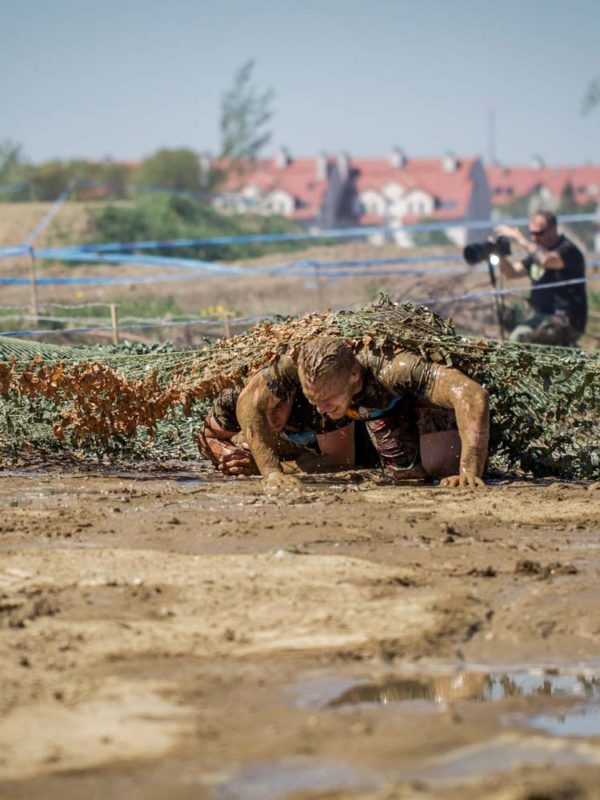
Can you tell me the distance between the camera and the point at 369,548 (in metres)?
6.53

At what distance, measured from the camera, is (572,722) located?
4.38 meters

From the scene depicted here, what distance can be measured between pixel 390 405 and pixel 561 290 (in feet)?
23.6

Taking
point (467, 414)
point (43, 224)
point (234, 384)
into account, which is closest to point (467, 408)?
point (467, 414)

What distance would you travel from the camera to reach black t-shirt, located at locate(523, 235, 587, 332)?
594 inches

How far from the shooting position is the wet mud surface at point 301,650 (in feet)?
12.9

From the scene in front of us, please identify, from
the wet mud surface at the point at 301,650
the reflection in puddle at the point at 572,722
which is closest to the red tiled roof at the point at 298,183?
the wet mud surface at the point at 301,650

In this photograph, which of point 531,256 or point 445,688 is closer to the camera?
point 445,688

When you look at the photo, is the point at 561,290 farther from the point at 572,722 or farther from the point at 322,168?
the point at 322,168

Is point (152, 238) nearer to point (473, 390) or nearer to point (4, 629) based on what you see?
point (473, 390)

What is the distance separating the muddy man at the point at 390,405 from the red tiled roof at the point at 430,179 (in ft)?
259

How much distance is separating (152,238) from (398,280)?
14.6 meters

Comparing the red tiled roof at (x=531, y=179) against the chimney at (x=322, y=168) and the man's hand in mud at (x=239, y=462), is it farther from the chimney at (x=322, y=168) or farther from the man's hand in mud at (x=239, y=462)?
the man's hand in mud at (x=239, y=462)

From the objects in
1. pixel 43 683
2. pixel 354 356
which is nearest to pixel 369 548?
pixel 354 356

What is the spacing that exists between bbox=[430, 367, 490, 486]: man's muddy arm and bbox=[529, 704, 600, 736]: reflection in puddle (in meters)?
3.46
